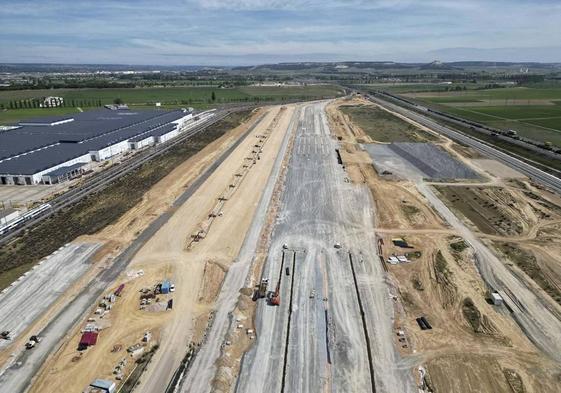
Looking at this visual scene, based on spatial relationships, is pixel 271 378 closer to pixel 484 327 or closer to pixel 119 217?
pixel 484 327

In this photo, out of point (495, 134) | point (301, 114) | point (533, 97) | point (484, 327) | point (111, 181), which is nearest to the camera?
point (484, 327)

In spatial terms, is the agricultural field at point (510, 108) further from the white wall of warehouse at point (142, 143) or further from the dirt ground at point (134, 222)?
the white wall of warehouse at point (142, 143)

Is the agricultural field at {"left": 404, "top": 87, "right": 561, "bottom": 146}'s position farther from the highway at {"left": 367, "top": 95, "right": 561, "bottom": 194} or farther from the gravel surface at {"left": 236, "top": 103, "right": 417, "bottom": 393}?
the gravel surface at {"left": 236, "top": 103, "right": 417, "bottom": 393}

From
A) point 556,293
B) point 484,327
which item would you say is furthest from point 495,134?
point 484,327

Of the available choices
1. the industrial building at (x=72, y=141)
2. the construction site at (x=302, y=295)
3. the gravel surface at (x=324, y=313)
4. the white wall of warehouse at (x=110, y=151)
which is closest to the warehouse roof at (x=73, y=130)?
the industrial building at (x=72, y=141)

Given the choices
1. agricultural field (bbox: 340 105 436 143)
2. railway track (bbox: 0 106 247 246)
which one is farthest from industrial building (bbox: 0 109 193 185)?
agricultural field (bbox: 340 105 436 143)
